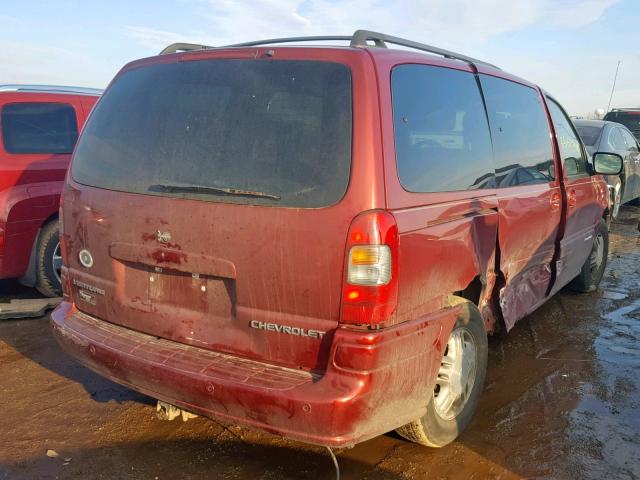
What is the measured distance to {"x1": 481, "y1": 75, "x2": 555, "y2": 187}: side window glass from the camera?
11.3ft

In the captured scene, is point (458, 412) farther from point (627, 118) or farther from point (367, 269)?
point (627, 118)

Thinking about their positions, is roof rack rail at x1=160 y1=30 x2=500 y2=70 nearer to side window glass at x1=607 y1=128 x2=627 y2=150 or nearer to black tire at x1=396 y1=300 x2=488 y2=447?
black tire at x1=396 y1=300 x2=488 y2=447

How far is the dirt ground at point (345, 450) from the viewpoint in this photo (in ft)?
9.14

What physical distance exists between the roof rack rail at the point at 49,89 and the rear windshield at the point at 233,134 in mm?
3050

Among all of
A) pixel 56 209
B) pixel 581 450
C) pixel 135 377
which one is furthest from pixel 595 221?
pixel 56 209

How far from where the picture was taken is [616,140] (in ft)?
30.8

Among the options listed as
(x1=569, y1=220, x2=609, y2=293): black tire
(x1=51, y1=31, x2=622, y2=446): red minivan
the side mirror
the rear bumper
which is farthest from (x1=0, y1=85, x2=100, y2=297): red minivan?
(x1=569, y1=220, x2=609, y2=293): black tire

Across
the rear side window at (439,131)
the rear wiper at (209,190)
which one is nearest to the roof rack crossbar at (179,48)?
the rear wiper at (209,190)

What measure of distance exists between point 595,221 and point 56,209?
5.05 metres

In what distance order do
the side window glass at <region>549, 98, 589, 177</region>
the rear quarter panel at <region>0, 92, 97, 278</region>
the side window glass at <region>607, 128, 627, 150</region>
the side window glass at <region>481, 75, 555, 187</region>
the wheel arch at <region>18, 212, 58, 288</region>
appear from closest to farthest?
the side window glass at <region>481, 75, 555, 187</region> < the side window glass at <region>549, 98, 589, 177</region> < the rear quarter panel at <region>0, 92, 97, 278</region> < the wheel arch at <region>18, 212, 58, 288</region> < the side window glass at <region>607, 128, 627, 150</region>

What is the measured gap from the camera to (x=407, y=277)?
236cm

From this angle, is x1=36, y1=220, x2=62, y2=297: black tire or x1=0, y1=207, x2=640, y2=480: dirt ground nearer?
x1=0, y1=207, x2=640, y2=480: dirt ground

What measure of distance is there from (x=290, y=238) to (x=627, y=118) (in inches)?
552

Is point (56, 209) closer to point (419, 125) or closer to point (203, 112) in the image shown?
point (203, 112)
